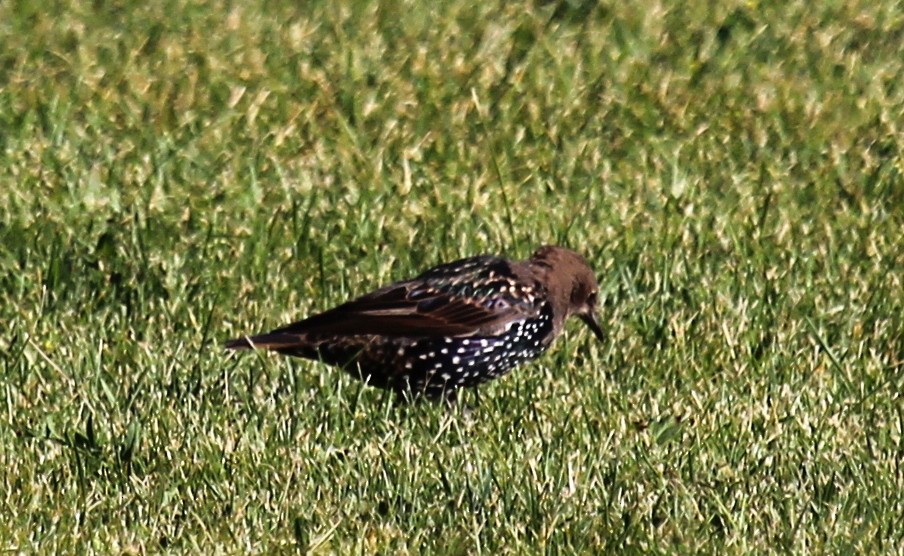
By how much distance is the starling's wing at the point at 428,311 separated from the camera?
21.0 ft

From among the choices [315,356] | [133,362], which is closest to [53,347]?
[133,362]

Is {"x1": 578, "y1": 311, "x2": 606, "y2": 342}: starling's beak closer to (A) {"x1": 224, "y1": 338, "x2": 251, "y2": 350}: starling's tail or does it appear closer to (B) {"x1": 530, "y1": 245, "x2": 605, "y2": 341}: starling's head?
(B) {"x1": 530, "y1": 245, "x2": 605, "y2": 341}: starling's head

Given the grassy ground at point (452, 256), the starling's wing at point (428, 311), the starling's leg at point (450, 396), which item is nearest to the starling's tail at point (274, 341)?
the starling's wing at point (428, 311)

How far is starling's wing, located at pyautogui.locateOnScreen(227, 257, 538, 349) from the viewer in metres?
6.39

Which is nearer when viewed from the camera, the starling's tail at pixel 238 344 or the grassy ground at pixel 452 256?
the grassy ground at pixel 452 256

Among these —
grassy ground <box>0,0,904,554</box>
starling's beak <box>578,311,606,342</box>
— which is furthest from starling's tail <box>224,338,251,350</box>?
starling's beak <box>578,311,606,342</box>

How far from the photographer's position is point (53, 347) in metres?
6.68

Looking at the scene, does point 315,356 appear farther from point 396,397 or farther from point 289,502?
point 289,502

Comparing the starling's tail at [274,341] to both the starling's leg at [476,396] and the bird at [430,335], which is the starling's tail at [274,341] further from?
the starling's leg at [476,396]

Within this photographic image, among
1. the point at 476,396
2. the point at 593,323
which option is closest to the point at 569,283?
the point at 593,323

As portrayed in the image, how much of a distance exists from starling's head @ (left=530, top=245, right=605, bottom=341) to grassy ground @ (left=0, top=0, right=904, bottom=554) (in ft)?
0.54

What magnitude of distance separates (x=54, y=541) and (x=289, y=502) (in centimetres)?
66

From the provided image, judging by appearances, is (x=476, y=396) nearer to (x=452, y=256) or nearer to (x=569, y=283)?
(x=569, y=283)

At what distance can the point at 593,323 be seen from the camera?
22.5 feet
